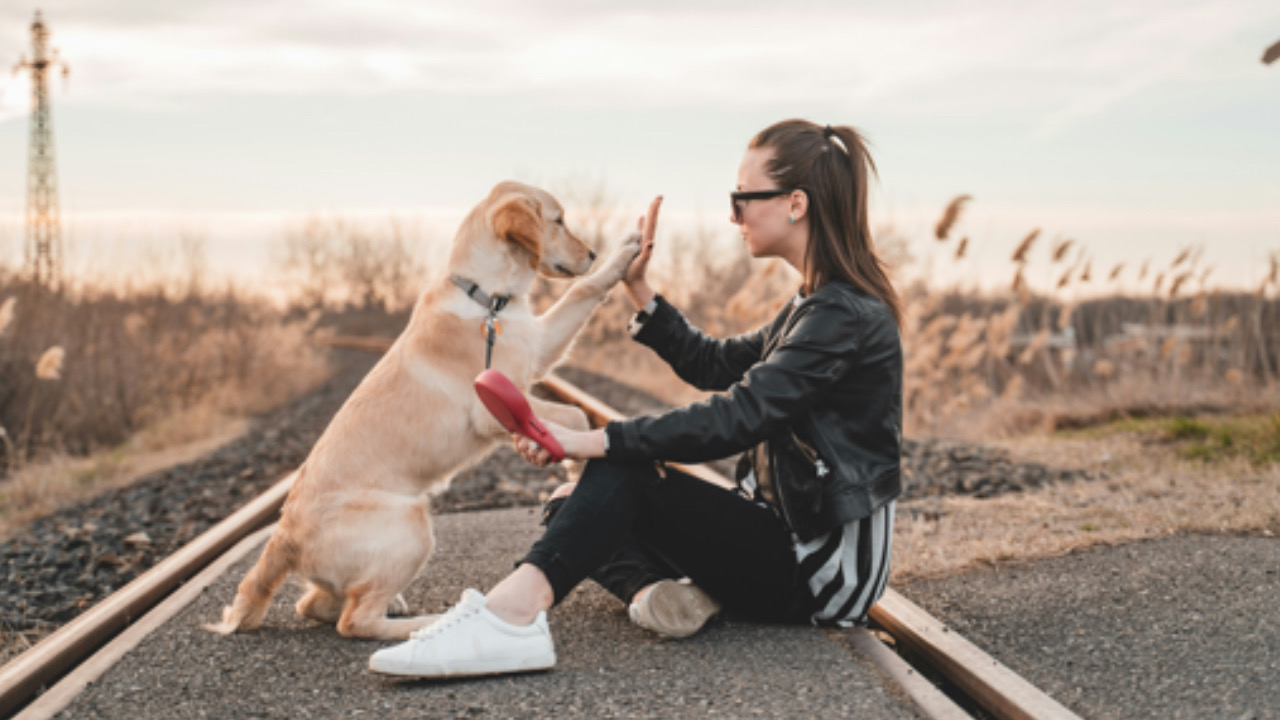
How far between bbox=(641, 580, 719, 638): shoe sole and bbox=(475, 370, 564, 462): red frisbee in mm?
567

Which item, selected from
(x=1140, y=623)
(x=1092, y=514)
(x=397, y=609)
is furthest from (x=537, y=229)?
(x=1092, y=514)

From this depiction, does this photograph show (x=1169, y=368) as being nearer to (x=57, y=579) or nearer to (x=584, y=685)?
(x=584, y=685)

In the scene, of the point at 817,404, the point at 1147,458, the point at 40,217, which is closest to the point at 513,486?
the point at 817,404

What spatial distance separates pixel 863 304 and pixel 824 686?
43.7 inches

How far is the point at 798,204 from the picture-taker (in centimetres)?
314

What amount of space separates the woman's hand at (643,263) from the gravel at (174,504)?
233cm

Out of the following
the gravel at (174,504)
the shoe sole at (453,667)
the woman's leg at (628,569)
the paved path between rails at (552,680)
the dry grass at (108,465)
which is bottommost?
the dry grass at (108,465)

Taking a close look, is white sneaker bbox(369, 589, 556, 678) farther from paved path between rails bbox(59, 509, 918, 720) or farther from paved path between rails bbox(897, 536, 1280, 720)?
paved path between rails bbox(897, 536, 1280, 720)

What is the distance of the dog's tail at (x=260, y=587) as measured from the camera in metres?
3.26

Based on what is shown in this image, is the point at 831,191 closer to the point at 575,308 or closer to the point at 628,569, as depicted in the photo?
the point at 575,308

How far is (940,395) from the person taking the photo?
10.1 metres

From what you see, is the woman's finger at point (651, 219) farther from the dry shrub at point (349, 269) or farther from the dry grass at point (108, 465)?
the dry shrub at point (349, 269)

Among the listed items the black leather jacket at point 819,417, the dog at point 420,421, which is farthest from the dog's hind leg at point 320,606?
the black leather jacket at point 819,417

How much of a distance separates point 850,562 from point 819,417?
0.46 m
